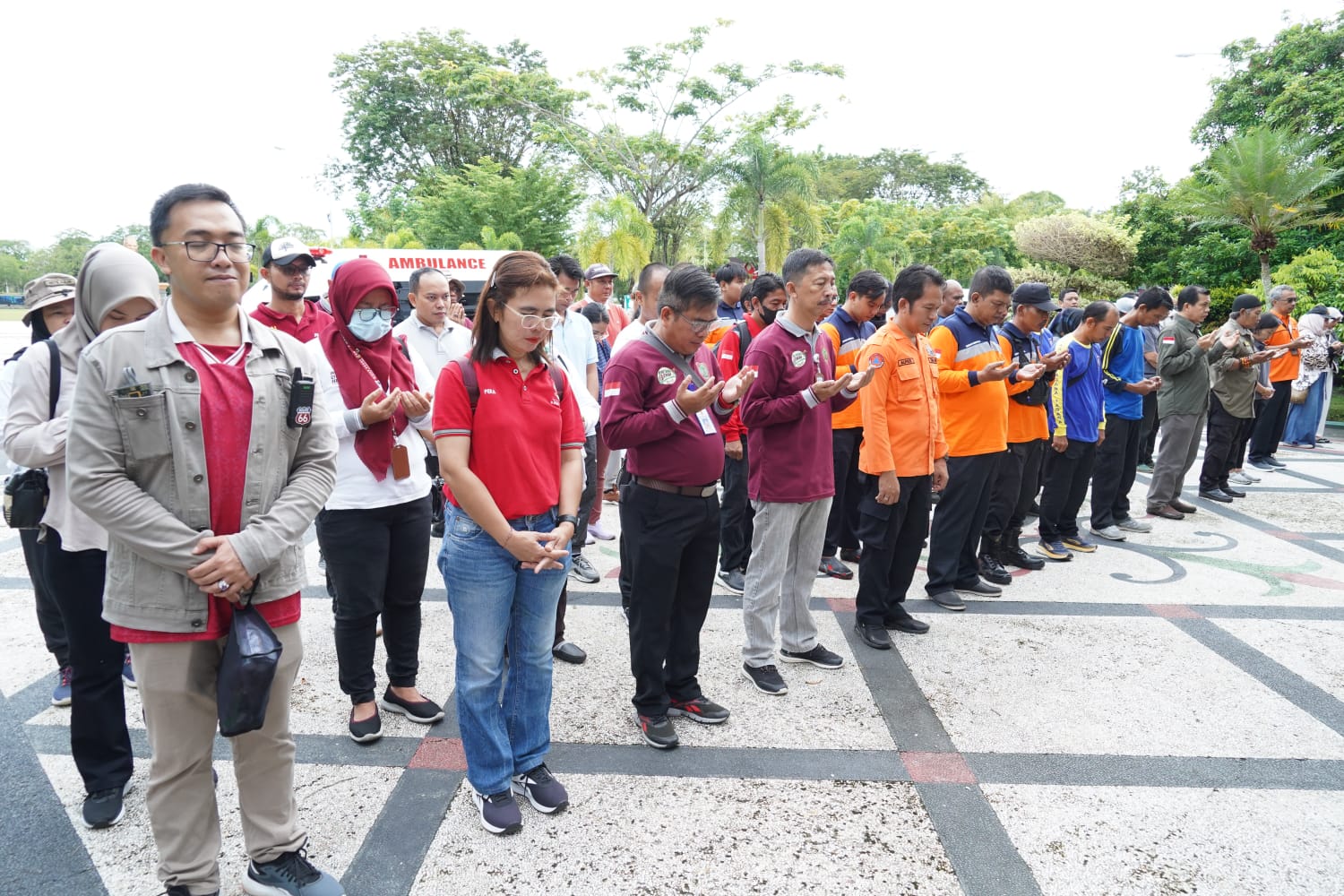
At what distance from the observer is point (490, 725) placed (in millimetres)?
2641

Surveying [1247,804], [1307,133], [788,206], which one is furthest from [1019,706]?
[788,206]

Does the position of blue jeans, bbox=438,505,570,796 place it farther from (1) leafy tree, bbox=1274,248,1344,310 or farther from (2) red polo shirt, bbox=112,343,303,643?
(1) leafy tree, bbox=1274,248,1344,310

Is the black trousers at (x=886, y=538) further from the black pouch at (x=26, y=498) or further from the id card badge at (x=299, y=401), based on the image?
the black pouch at (x=26, y=498)

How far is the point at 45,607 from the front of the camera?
10.9 ft

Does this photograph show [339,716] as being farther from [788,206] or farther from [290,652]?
[788,206]

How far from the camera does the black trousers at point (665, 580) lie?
3041 mm

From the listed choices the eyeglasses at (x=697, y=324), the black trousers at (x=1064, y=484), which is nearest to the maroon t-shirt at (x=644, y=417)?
the eyeglasses at (x=697, y=324)

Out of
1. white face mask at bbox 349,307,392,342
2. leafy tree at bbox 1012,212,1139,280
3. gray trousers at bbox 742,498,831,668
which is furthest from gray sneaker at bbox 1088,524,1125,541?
leafy tree at bbox 1012,212,1139,280

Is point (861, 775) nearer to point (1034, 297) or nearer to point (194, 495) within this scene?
point (194, 495)

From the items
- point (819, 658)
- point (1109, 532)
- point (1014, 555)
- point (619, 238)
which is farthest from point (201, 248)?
point (619, 238)

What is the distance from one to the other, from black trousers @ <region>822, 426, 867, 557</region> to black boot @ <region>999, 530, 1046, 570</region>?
1.06 metres

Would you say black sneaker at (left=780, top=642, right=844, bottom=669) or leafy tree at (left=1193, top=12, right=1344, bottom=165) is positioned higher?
leafy tree at (left=1193, top=12, right=1344, bottom=165)

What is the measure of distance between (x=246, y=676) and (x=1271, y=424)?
1096 cm

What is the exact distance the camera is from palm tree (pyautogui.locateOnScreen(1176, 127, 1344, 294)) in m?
15.8
